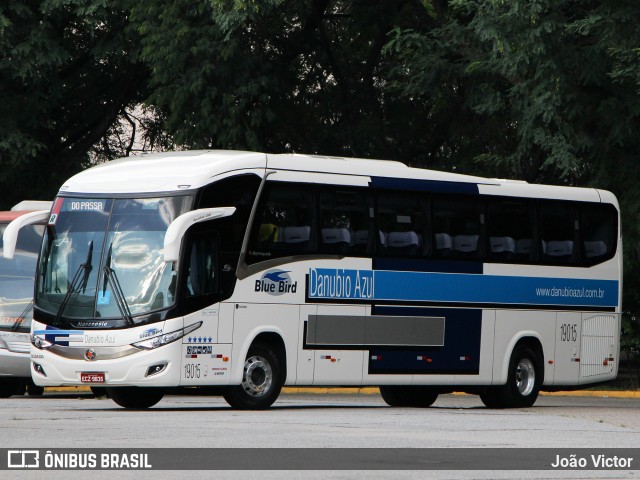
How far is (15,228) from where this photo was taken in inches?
862

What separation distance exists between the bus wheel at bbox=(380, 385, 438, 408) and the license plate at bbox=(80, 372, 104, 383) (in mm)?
6121

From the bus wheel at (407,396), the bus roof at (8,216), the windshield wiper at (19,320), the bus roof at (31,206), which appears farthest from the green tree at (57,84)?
the bus wheel at (407,396)

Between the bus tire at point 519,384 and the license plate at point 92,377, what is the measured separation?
705 cm

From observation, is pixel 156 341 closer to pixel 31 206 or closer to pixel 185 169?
pixel 185 169

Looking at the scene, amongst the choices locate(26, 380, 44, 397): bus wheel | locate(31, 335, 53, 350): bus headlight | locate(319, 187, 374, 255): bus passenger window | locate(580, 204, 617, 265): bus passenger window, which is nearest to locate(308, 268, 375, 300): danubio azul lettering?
locate(319, 187, 374, 255): bus passenger window

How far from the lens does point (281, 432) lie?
53.4 ft

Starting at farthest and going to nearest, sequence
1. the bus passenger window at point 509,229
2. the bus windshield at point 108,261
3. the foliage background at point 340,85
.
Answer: the foliage background at point 340,85 → the bus passenger window at point 509,229 → the bus windshield at point 108,261

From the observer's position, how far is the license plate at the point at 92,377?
792 inches

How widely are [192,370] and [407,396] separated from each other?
555 cm

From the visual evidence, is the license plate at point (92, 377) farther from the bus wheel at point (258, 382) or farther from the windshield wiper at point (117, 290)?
the bus wheel at point (258, 382)

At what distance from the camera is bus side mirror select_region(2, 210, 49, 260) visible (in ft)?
71.1

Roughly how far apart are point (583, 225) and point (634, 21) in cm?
341

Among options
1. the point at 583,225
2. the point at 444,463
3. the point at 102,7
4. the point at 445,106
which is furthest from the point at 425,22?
the point at 444,463

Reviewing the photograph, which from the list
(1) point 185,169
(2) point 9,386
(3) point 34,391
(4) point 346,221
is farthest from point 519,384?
(3) point 34,391
